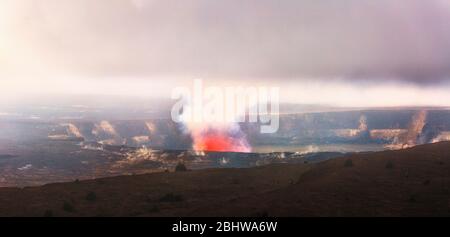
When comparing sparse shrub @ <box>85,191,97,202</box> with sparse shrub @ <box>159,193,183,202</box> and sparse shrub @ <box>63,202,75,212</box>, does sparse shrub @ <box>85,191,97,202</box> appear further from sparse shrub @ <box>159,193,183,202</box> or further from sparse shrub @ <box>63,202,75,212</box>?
sparse shrub @ <box>159,193,183,202</box>

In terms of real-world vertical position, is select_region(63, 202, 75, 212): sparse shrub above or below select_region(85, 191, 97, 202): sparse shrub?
below

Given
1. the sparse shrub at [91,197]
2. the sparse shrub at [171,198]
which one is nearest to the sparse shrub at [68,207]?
the sparse shrub at [91,197]

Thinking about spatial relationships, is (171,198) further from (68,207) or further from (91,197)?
(68,207)

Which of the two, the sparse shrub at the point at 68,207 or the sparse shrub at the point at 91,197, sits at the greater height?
the sparse shrub at the point at 91,197

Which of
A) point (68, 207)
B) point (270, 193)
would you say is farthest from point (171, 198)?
point (270, 193)

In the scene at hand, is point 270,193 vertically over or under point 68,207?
over

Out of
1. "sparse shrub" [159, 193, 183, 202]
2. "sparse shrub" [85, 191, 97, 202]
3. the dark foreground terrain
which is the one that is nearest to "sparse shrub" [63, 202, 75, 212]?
the dark foreground terrain

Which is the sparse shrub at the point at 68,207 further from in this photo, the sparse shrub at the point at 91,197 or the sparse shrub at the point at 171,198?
the sparse shrub at the point at 171,198

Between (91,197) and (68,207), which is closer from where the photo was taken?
(68,207)
